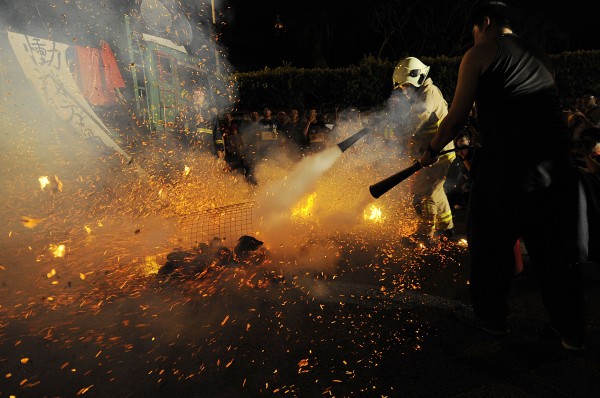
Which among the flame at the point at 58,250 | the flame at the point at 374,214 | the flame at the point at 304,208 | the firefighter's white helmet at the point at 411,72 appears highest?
the firefighter's white helmet at the point at 411,72

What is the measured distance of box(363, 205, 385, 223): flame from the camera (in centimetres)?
578

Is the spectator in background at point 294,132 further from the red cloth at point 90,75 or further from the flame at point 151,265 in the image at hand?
the flame at point 151,265

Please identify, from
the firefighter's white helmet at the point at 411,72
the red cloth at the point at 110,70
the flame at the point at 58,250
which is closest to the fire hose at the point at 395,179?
the firefighter's white helmet at the point at 411,72

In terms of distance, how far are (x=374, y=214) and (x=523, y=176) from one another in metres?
3.54

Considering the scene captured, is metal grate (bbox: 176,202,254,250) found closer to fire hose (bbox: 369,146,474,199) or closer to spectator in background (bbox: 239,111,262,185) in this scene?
spectator in background (bbox: 239,111,262,185)

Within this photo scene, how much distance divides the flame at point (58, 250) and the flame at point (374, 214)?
4160 millimetres

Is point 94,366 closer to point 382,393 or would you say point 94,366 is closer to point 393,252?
point 382,393

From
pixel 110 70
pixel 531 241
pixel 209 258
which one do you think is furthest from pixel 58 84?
pixel 531 241

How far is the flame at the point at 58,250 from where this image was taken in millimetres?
4395

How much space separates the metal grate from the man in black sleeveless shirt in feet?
10.3

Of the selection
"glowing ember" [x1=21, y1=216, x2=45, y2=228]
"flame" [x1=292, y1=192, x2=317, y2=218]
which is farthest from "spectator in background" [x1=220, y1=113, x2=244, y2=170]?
"glowing ember" [x1=21, y1=216, x2=45, y2=228]

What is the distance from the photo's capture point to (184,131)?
874 centimetres

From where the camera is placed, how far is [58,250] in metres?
4.51

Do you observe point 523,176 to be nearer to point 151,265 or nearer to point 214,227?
point 151,265
